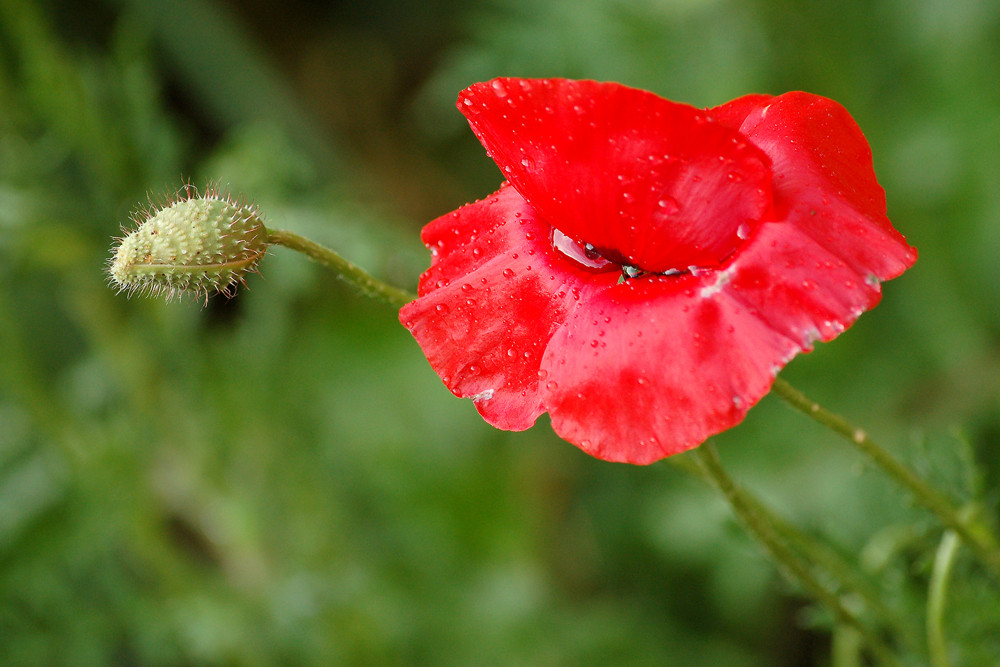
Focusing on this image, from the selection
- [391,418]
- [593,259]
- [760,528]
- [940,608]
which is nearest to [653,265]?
[593,259]

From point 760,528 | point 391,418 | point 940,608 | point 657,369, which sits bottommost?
point 391,418

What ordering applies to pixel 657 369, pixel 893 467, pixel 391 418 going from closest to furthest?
pixel 657 369 → pixel 893 467 → pixel 391 418

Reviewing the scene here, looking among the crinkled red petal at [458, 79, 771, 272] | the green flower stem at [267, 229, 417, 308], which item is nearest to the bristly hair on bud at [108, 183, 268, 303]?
the green flower stem at [267, 229, 417, 308]

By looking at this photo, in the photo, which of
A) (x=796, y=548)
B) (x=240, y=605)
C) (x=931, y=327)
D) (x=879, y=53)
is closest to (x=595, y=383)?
(x=796, y=548)

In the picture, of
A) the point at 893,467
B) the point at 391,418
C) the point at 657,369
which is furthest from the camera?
the point at 391,418

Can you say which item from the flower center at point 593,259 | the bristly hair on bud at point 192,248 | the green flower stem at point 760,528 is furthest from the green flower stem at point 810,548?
the bristly hair on bud at point 192,248

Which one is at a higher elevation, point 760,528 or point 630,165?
point 630,165

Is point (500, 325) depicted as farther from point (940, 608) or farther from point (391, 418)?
point (391, 418)

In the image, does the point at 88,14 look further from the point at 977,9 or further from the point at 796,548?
the point at 796,548
